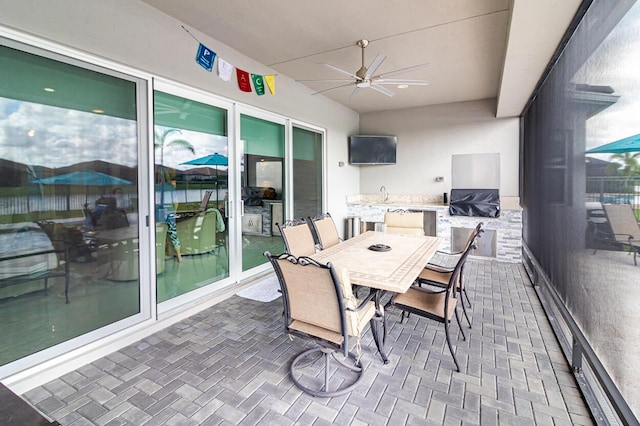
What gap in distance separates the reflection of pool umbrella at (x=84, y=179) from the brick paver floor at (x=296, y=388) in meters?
1.36

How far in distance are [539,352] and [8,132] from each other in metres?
4.10

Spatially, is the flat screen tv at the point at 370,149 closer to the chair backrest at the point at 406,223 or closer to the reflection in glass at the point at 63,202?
the chair backrest at the point at 406,223

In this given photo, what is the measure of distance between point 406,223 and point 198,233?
104 inches

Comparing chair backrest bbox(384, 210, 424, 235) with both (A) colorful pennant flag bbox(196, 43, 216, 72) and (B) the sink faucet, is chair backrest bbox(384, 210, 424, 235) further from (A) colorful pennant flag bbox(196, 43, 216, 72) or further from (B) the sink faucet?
(A) colorful pennant flag bbox(196, 43, 216, 72)

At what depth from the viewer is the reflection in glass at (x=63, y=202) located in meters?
2.08

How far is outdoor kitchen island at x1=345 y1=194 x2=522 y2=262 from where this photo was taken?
531 cm

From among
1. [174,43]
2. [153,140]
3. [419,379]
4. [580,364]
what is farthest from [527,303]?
[174,43]

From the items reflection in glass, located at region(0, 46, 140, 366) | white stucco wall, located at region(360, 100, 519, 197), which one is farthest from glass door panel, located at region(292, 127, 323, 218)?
reflection in glass, located at region(0, 46, 140, 366)

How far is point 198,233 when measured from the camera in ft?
11.6

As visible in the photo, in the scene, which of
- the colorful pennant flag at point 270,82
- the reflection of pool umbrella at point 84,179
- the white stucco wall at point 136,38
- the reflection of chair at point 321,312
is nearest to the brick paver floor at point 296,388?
the reflection of chair at point 321,312

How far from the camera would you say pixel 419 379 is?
216 cm

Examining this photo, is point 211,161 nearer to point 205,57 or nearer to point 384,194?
point 205,57

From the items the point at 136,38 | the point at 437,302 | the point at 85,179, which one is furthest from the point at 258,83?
the point at 437,302

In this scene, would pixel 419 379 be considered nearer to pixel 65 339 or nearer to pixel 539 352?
pixel 539 352
